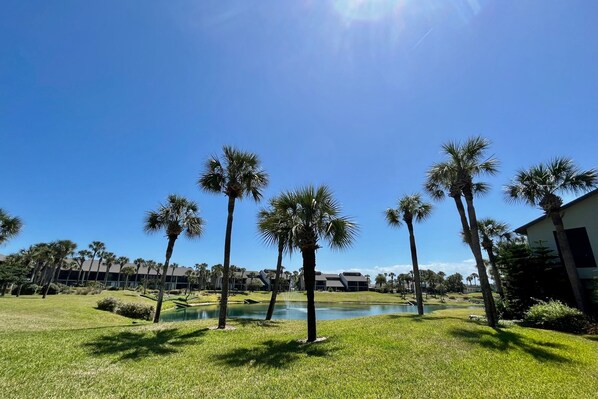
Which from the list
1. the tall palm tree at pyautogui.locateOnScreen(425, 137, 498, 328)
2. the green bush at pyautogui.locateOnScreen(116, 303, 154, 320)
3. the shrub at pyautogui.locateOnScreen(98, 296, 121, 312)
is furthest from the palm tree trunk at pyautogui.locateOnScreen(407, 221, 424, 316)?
the shrub at pyautogui.locateOnScreen(98, 296, 121, 312)

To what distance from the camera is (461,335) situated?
11.6 meters

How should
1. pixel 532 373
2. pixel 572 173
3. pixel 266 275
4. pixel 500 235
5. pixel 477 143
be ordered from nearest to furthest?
pixel 532 373
pixel 477 143
pixel 572 173
pixel 500 235
pixel 266 275

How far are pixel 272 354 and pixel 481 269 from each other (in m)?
12.8

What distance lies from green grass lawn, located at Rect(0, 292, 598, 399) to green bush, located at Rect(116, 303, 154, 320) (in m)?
18.9

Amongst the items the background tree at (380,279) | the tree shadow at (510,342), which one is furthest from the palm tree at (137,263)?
the tree shadow at (510,342)

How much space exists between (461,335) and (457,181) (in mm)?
8888

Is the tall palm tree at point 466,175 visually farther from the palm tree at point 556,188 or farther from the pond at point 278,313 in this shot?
the pond at point 278,313

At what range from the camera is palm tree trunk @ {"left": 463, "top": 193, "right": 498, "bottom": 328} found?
1490cm

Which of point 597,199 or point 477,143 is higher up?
point 477,143

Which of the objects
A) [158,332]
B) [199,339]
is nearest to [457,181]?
[199,339]

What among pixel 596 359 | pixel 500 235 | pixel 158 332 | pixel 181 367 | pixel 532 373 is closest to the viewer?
pixel 532 373

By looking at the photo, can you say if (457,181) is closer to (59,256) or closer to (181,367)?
(181,367)

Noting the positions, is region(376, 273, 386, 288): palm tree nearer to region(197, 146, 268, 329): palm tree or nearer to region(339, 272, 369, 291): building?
region(339, 272, 369, 291): building

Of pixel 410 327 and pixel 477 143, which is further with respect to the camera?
pixel 477 143
